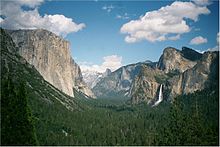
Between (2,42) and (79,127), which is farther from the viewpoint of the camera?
(2,42)

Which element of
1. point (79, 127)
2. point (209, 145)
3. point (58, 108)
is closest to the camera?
point (209, 145)

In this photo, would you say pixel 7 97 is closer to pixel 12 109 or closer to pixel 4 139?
pixel 12 109

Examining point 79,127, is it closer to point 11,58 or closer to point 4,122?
point 11,58

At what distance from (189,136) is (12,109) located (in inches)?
1025

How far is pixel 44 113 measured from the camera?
158 meters

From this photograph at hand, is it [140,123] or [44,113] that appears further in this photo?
[140,123]

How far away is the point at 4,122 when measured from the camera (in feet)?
116

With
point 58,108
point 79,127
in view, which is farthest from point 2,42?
point 79,127

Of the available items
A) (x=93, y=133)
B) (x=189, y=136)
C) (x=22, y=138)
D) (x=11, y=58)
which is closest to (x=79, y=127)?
(x=93, y=133)

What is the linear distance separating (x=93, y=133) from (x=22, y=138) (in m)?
119

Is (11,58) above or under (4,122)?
above

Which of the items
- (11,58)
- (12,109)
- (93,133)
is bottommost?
(93,133)

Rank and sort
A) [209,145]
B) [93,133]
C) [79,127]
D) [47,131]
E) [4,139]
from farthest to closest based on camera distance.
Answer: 1. [79,127]
2. [93,133]
3. [47,131]
4. [209,145]
5. [4,139]

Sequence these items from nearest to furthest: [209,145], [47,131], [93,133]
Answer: [209,145] → [47,131] → [93,133]
